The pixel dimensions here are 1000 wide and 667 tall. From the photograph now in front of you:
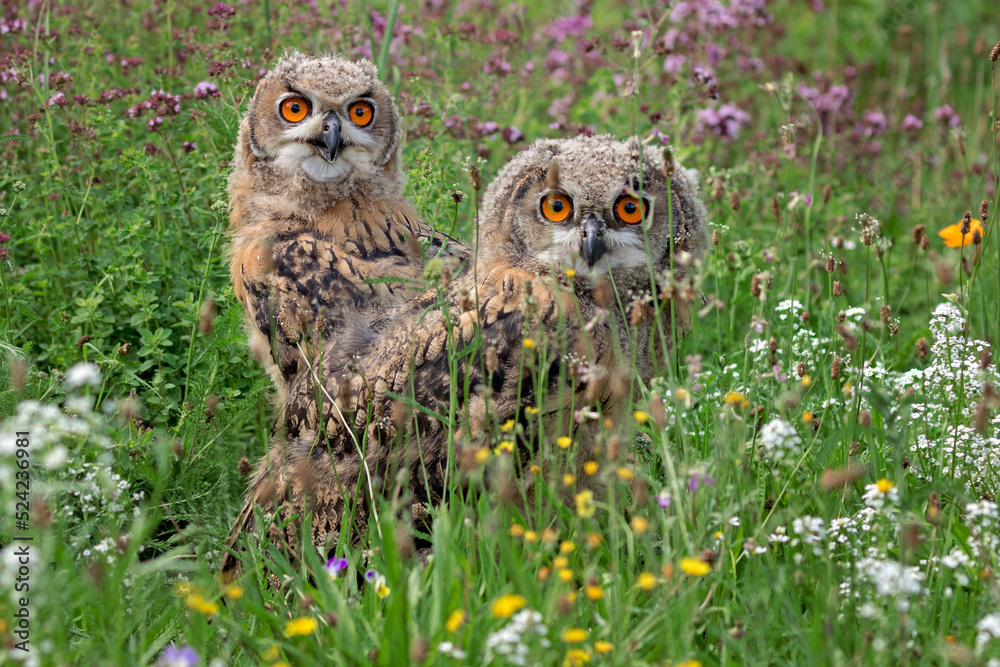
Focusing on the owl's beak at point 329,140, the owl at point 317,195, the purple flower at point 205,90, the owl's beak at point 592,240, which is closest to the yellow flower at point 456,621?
the owl's beak at point 592,240

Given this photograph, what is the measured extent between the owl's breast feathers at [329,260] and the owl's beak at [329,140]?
0.79ft

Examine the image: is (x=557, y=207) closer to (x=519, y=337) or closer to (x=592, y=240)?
(x=592, y=240)

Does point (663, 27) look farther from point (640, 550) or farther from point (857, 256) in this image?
point (640, 550)

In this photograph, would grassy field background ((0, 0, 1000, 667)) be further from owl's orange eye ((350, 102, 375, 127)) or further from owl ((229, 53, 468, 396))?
owl's orange eye ((350, 102, 375, 127))

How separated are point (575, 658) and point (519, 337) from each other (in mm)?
1316

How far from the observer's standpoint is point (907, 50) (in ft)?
25.2

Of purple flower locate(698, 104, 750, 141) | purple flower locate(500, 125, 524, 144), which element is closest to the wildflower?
purple flower locate(500, 125, 524, 144)

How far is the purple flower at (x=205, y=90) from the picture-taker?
4.11 metres

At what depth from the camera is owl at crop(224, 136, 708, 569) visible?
3.04 m

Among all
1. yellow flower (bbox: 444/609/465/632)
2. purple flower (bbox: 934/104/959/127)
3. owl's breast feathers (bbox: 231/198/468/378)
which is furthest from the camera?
purple flower (bbox: 934/104/959/127)

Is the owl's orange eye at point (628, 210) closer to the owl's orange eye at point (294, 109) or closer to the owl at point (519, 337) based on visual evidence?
the owl at point (519, 337)

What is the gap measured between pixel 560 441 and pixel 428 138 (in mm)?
2388

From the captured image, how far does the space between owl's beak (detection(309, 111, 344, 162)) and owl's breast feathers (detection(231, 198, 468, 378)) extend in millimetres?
240

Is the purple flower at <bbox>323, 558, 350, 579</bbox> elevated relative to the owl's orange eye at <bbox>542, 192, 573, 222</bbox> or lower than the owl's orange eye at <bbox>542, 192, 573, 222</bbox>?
lower
